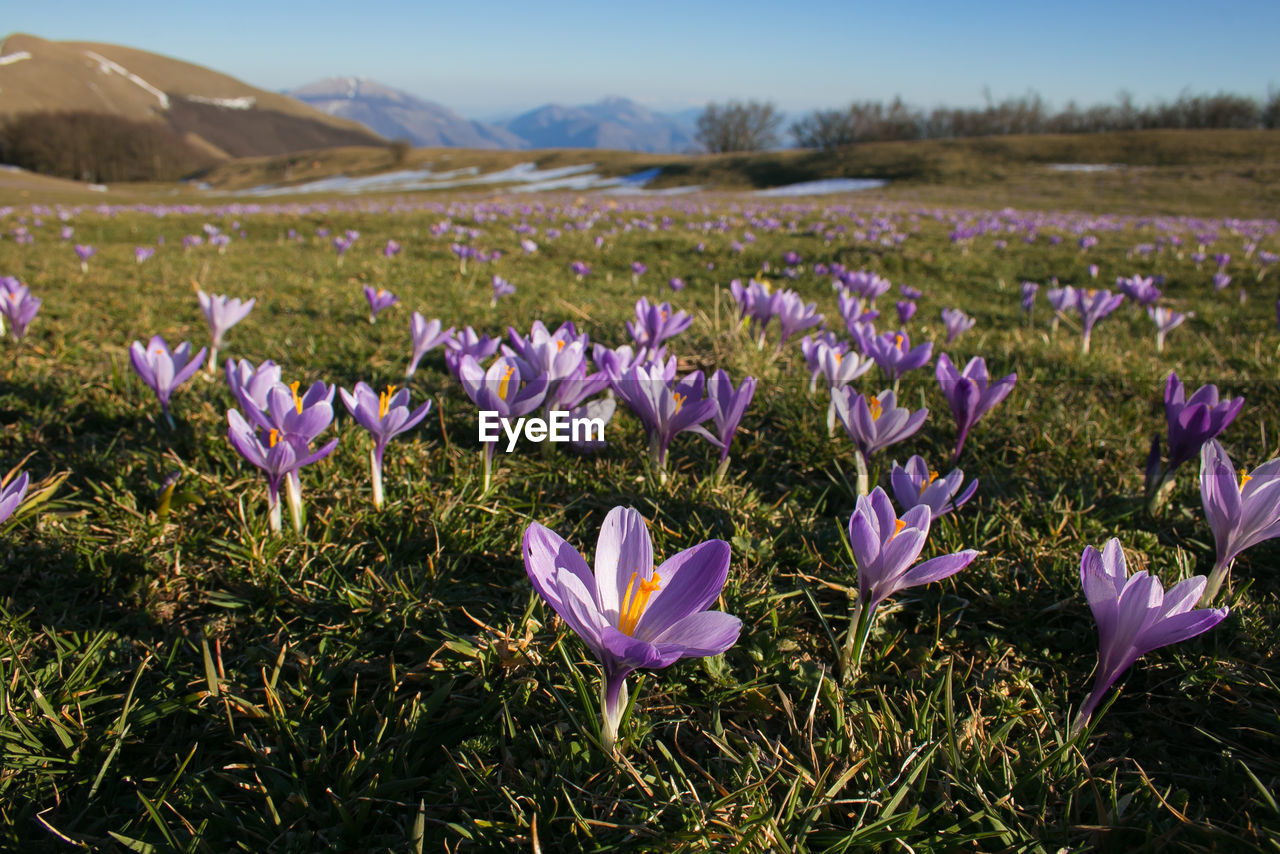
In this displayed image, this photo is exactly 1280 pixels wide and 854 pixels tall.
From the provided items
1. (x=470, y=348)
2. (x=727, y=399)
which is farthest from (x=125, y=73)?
(x=727, y=399)

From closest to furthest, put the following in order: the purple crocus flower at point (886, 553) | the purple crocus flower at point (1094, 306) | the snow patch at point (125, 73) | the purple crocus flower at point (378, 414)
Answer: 1. the purple crocus flower at point (886, 553)
2. the purple crocus flower at point (378, 414)
3. the purple crocus flower at point (1094, 306)
4. the snow patch at point (125, 73)

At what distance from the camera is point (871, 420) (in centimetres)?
209

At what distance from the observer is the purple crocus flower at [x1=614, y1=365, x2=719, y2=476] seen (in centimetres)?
212

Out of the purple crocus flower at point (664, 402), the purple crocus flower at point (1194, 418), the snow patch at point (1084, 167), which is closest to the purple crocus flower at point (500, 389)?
the purple crocus flower at point (664, 402)

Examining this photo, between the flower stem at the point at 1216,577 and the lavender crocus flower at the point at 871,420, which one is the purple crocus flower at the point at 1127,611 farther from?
the lavender crocus flower at the point at 871,420

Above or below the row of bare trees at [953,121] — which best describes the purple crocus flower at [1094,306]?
below

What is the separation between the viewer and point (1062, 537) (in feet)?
7.15

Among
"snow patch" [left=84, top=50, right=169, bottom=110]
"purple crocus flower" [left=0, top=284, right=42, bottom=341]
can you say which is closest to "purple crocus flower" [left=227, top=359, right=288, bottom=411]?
"purple crocus flower" [left=0, top=284, right=42, bottom=341]

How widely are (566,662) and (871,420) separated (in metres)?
1.22

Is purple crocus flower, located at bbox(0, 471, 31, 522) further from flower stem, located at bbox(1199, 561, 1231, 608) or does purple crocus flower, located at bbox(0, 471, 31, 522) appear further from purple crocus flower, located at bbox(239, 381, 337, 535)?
flower stem, located at bbox(1199, 561, 1231, 608)

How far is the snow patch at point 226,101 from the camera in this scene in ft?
630

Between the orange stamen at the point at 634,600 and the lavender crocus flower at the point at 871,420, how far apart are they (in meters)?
1.09

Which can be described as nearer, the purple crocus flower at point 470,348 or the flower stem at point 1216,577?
the flower stem at point 1216,577

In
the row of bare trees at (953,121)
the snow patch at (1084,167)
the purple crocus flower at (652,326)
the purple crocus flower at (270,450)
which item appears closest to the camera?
the purple crocus flower at (270,450)
